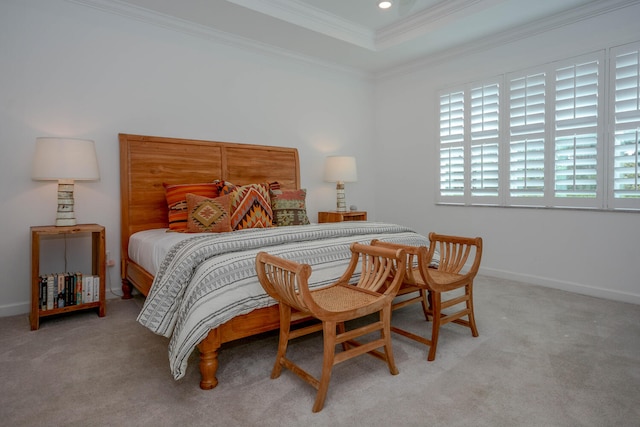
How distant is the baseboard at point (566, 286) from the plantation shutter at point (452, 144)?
972 millimetres

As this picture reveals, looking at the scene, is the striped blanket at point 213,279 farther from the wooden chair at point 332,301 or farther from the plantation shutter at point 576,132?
the plantation shutter at point 576,132

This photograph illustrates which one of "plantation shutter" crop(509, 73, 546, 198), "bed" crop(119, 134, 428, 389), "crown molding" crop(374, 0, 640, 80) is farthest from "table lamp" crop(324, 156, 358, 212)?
"plantation shutter" crop(509, 73, 546, 198)

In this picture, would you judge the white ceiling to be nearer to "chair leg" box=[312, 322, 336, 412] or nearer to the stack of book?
the stack of book

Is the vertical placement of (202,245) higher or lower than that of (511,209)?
lower

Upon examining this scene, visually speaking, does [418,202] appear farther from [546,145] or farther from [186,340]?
[186,340]

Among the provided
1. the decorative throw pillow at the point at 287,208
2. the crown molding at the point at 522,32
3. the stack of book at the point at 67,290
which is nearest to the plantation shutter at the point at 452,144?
the crown molding at the point at 522,32

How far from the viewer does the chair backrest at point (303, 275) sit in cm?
161

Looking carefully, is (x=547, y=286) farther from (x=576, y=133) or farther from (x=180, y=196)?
(x=180, y=196)

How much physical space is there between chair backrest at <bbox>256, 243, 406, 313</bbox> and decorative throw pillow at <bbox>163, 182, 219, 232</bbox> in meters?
1.50

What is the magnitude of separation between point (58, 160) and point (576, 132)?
4.32 meters

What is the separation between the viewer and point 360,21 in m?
4.02

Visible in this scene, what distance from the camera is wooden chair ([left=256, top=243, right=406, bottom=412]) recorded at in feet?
5.46

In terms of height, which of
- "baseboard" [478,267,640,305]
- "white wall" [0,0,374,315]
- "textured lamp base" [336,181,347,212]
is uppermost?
"white wall" [0,0,374,315]

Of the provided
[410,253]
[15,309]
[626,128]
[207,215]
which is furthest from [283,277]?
[626,128]
